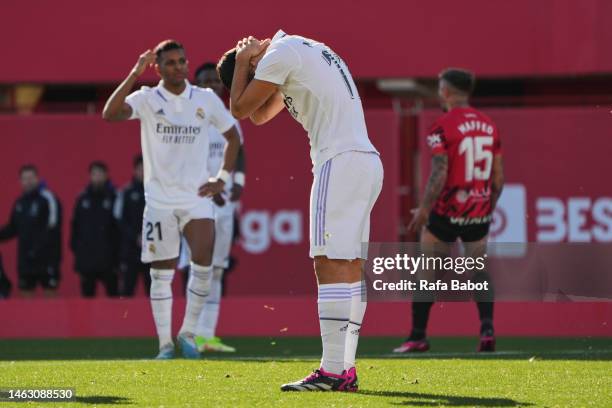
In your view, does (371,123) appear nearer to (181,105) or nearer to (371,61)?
(371,61)

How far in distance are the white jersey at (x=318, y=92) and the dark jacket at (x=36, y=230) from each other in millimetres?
9115

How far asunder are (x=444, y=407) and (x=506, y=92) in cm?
1513

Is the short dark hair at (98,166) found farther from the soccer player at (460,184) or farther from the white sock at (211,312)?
the soccer player at (460,184)

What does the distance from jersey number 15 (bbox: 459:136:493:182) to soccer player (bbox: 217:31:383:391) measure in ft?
10.8

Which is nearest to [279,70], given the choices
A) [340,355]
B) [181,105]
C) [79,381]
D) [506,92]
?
[340,355]

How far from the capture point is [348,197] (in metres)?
8.19

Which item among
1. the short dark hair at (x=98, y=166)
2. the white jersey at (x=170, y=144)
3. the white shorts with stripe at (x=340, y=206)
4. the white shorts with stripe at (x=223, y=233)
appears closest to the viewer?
the white shorts with stripe at (x=340, y=206)

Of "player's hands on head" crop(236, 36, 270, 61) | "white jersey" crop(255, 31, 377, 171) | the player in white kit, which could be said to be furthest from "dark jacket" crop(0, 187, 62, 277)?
"white jersey" crop(255, 31, 377, 171)

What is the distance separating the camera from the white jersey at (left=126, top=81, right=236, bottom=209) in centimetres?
1123

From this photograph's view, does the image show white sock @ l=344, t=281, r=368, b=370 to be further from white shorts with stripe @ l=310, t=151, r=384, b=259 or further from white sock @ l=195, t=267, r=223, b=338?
white sock @ l=195, t=267, r=223, b=338

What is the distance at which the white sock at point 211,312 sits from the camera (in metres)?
12.5

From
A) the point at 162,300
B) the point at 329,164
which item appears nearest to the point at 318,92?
the point at 329,164

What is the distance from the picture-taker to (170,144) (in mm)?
11312

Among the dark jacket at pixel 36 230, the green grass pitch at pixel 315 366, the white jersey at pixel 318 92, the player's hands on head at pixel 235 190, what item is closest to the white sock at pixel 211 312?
the green grass pitch at pixel 315 366
